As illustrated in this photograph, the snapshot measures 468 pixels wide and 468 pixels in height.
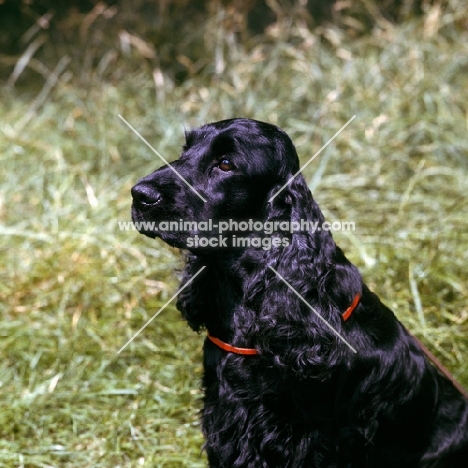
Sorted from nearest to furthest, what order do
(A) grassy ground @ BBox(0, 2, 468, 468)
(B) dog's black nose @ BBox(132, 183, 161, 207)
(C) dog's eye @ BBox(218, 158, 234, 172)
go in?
(B) dog's black nose @ BBox(132, 183, 161, 207)
(C) dog's eye @ BBox(218, 158, 234, 172)
(A) grassy ground @ BBox(0, 2, 468, 468)

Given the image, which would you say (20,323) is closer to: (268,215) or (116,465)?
(116,465)

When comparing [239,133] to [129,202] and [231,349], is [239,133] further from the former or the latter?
[129,202]

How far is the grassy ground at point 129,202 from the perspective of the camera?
11.5 ft

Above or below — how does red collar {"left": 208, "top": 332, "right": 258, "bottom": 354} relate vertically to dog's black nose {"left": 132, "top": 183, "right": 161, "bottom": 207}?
below

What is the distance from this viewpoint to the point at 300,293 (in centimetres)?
243

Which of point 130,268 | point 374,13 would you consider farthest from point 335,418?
point 374,13

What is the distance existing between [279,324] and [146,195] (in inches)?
25.6

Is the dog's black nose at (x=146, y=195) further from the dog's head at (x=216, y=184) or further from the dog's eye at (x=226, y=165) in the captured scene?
the dog's eye at (x=226, y=165)

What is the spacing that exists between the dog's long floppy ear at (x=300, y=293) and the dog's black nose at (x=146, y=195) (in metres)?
0.42

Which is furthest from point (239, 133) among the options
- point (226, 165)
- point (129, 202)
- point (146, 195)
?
point (129, 202)

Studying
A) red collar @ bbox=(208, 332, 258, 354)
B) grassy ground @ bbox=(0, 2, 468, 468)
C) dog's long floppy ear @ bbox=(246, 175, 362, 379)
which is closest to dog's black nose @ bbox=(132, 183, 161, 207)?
dog's long floppy ear @ bbox=(246, 175, 362, 379)

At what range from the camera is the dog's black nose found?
7.79 feet

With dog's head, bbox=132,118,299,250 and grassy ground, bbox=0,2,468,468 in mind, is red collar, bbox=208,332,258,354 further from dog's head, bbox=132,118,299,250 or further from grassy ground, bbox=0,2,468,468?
grassy ground, bbox=0,2,468,468

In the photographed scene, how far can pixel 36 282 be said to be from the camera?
4.32 meters
